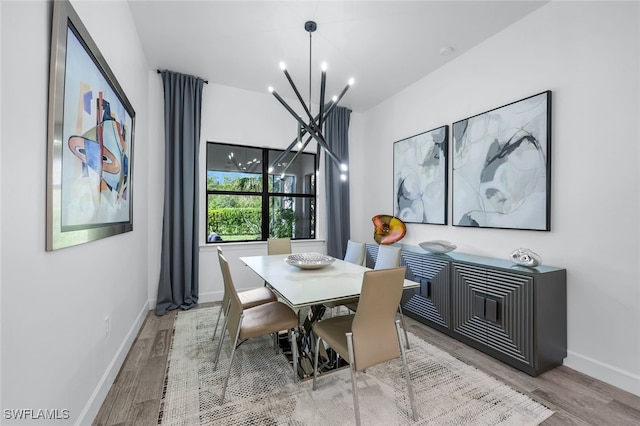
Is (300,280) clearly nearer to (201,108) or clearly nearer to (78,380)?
(78,380)

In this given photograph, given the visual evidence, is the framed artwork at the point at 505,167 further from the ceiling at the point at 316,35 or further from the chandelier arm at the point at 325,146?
the chandelier arm at the point at 325,146

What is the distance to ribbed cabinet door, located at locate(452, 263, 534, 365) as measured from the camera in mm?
2045

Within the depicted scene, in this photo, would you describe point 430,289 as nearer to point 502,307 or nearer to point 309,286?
point 502,307

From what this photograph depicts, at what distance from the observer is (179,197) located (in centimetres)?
345

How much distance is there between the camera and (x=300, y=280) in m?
2.06

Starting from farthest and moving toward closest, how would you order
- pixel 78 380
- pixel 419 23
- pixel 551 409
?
pixel 419 23, pixel 551 409, pixel 78 380

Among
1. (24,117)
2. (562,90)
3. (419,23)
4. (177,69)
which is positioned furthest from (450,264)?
(177,69)

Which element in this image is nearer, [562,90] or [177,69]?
[562,90]

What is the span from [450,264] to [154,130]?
374cm

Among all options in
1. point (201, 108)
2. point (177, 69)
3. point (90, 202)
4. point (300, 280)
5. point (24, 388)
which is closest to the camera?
point (24, 388)

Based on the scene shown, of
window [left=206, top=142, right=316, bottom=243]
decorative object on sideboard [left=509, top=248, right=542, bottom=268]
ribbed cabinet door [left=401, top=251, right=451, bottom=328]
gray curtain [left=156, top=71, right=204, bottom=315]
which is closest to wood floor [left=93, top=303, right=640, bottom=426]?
ribbed cabinet door [left=401, top=251, right=451, bottom=328]

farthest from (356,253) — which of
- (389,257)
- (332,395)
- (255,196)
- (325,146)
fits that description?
(255,196)

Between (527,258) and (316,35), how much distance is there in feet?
8.91

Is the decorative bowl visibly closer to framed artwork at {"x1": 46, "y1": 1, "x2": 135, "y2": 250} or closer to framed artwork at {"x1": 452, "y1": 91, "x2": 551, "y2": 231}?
framed artwork at {"x1": 46, "y1": 1, "x2": 135, "y2": 250}
